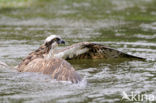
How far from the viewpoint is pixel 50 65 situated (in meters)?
7.73

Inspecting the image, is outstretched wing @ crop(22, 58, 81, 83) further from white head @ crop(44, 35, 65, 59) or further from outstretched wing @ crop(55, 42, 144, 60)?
outstretched wing @ crop(55, 42, 144, 60)

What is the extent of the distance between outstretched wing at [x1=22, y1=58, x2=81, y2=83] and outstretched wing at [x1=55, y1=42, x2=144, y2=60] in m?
1.55

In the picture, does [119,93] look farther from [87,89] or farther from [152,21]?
[152,21]

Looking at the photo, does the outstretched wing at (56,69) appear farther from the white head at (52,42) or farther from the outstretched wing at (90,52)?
the outstretched wing at (90,52)

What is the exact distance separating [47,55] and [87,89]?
2.67 meters

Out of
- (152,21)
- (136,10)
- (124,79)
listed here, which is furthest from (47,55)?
(136,10)

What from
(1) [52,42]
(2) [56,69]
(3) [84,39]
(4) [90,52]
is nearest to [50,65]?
(2) [56,69]

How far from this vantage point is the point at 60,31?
46.1 feet

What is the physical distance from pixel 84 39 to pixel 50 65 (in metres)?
4.99

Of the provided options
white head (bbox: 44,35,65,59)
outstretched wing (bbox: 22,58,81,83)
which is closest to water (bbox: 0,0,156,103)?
outstretched wing (bbox: 22,58,81,83)

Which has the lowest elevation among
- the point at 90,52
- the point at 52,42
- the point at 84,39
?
the point at 90,52

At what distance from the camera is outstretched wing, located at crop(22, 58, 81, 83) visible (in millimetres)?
7231

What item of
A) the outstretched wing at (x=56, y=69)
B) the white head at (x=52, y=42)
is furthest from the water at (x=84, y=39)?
the white head at (x=52, y=42)

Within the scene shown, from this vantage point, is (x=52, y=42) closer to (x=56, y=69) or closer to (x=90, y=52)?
(x=90, y=52)
